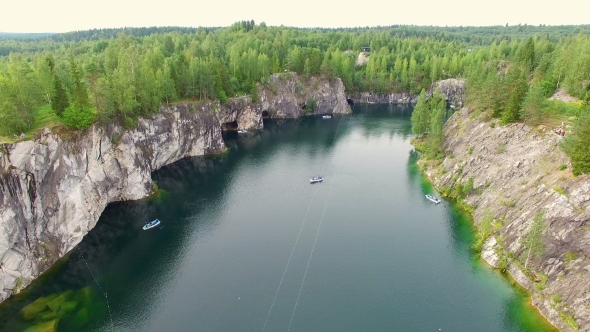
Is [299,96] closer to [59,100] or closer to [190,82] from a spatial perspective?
[190,82]

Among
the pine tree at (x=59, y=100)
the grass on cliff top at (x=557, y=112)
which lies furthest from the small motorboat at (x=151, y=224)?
the grass on cliff top at (x=557, y=112)

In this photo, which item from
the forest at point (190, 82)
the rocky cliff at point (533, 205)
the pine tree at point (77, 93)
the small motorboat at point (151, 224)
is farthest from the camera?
the small motorboat at point (151, 224)

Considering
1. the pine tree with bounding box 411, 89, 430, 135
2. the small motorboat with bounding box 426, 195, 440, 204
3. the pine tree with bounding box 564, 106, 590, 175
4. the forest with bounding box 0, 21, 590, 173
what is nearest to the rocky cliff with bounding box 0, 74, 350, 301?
the forest with bounding box 0, 21, 590, 173

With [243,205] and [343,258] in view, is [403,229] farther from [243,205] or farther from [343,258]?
[243,205]

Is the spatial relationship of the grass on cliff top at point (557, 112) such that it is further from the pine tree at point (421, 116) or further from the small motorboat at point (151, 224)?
the small motorboat at point (151, 224)

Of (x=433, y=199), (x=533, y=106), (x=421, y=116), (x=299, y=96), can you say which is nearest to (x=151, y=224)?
(x=433, y=199)

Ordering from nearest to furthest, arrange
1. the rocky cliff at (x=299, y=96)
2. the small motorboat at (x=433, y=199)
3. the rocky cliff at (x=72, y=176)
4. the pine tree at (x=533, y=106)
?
1. the rocky cliff at (x=72, y=176)
2. the pine tree at (x=533, y=106)
3. the small motorboat at (x=433, y=199)
4. the rocky cliff at (x=299, y=96)
